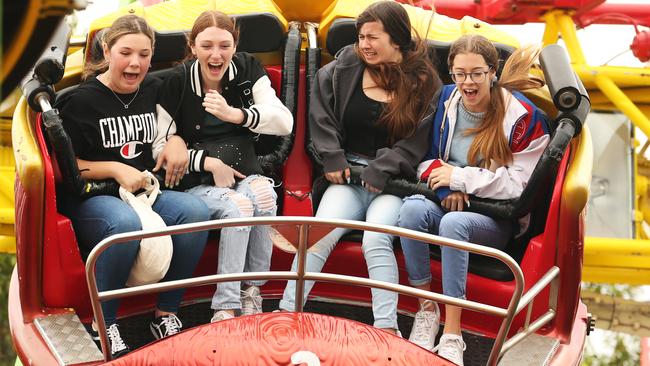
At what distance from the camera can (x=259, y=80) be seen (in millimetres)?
2701

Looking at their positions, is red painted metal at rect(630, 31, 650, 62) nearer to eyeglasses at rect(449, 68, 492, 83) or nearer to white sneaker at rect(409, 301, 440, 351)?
eyeglasses at rect(449, 68, 492, 83)

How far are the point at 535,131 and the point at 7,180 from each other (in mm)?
2916

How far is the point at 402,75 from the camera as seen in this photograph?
108 inches

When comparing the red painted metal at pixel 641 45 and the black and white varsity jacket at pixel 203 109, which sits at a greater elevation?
the red painted metal at pixel 641 45

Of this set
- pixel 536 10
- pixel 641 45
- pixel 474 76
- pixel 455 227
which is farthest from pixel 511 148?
pixel 641 45

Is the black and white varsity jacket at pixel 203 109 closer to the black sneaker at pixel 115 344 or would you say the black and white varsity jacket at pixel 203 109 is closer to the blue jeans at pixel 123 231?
the blue jeans at pixel 123 231

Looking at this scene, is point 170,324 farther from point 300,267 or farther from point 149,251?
point 300,267

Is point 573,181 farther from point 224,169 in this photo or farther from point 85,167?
point 85,167

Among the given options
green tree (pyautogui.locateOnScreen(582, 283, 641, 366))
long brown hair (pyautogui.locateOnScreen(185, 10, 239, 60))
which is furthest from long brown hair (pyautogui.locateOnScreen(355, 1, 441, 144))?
green tree (pyautogui.locateOnScreen(582, 283, 641, 366))

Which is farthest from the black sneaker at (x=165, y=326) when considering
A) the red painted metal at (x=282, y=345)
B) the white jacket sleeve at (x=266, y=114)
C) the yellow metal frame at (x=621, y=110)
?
the yellow metal frame at (x=621, y=110)

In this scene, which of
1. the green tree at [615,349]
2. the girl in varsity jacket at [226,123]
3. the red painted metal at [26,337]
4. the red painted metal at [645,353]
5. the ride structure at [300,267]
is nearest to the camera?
the ride structure at [300,267]

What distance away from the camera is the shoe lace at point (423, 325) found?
244cm

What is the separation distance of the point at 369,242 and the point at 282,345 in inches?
23.2

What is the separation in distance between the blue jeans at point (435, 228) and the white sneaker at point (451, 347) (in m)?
0.11
